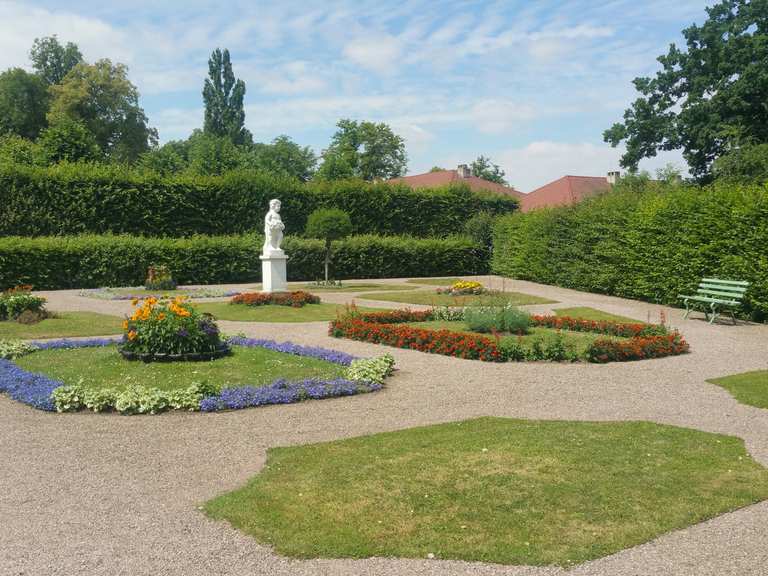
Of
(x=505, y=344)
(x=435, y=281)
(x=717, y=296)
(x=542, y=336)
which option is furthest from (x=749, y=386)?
(x=435, y=281)

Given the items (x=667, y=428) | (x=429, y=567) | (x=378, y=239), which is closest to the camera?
(x=429, y=567)

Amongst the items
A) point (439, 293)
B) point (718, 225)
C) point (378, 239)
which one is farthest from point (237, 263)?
point (718, 225)

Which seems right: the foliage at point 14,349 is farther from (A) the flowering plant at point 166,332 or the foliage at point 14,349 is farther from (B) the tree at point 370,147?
(B) the tree at point 370,147

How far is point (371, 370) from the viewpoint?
1001 centimetres

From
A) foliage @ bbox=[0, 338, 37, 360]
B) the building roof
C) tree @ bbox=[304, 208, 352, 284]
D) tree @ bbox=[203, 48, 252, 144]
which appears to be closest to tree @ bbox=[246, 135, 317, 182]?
tree @ bbox=[203, 48, 252, 144]

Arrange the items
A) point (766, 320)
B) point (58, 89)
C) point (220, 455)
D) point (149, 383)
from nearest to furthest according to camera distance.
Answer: point (220, 455) < point (149, 383) < point (766, 320) < point (58, 89)

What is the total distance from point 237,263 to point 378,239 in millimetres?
7154

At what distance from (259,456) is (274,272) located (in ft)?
50.8

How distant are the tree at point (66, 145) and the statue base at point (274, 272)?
1942 cm

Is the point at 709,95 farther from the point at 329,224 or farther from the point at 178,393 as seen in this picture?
the point at 178,393

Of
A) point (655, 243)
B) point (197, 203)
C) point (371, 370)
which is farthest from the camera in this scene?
point (197, 203)

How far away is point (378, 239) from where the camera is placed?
34.3 metres

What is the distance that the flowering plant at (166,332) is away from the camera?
10.5 meters

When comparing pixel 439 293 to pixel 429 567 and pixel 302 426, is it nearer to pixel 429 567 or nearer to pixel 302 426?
pixel 302 426
